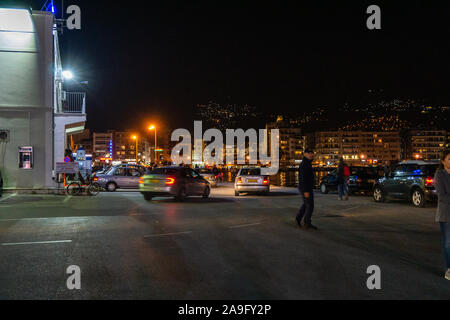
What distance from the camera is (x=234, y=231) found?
392 inches

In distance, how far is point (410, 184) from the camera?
16.3m

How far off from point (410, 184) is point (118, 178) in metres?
17.5

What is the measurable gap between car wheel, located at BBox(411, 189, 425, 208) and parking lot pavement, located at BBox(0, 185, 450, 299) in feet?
9.61

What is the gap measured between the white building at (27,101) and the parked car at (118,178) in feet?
14.4

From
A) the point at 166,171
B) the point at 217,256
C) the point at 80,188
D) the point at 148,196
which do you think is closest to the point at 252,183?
the point at 166,171

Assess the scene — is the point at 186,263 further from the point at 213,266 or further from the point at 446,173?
the point at 446,173

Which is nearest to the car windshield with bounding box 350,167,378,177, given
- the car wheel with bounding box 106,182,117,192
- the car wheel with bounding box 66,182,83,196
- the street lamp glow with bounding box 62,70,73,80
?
the car wheel with bounding box 106,182,117,192

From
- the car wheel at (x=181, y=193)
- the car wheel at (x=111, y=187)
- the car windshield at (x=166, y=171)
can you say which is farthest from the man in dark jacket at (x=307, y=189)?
the car wheel at (x=111, y=187)

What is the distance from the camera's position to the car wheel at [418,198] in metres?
15.5

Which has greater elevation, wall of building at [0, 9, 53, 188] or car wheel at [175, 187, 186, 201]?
wall of building at [0, 9, 53, 188]

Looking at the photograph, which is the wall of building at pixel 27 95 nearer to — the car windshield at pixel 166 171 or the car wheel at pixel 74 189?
the car wheel at pixel 74 189

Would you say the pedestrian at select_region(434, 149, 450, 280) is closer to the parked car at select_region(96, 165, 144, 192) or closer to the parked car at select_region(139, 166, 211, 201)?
the parked car at select_region(139, 166, 211, 201)

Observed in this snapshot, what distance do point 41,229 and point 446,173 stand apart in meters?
8.67

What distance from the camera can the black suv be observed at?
50.6 ft
